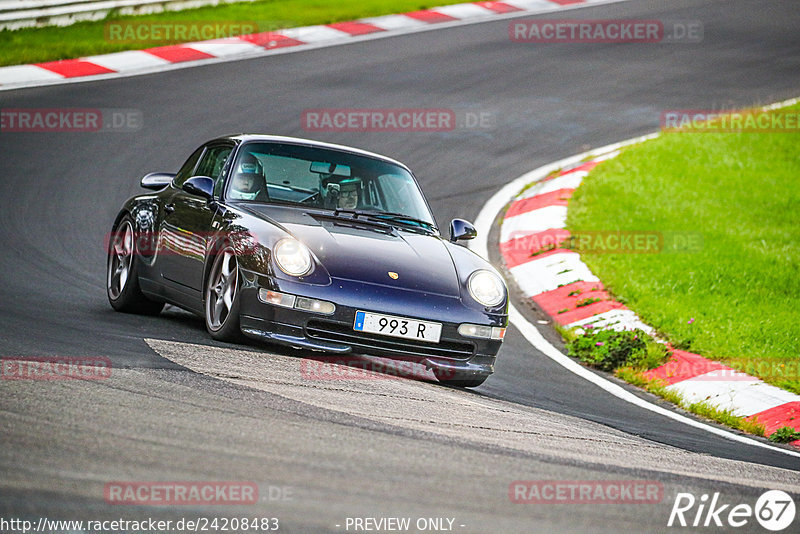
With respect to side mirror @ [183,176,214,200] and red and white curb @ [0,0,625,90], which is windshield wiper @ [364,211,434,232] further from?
red and white curb @ [0,0,625,90]

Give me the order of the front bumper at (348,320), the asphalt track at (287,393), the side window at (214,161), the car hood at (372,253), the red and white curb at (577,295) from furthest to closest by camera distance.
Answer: the side window at (214,161)
the red and white curb at (577,295)
the car hood at (372,253)
the front bumper at (348,320)
the asphalt track at (287,393)

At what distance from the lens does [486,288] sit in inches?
264

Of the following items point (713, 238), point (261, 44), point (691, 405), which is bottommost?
point (691, 405)

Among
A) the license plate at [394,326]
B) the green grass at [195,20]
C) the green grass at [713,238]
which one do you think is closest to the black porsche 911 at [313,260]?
the license plate at [394,326]

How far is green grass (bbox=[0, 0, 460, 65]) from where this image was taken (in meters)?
16.1

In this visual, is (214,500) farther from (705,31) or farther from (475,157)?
(705,31)

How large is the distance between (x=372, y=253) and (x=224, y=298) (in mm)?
920

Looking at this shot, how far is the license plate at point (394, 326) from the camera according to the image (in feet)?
20.4

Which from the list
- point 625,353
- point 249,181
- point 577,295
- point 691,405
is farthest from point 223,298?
point 577,295

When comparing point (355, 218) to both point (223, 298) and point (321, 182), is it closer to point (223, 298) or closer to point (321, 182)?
point (321, 182)

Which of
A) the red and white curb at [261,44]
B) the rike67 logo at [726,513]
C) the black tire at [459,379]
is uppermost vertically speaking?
the red and white curb at [261,44]

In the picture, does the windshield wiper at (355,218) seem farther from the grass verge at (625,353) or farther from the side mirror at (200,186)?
the grass verge at (625,353)

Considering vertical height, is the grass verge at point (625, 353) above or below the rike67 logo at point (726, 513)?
below

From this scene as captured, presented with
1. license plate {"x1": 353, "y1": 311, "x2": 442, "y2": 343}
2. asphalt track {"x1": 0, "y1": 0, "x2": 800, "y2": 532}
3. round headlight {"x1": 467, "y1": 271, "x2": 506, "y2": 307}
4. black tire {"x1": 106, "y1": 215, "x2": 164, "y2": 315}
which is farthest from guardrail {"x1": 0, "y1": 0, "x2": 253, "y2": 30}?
license plate {"x1": 353, "y1": 311, "x2": 442, "y2": 343}
